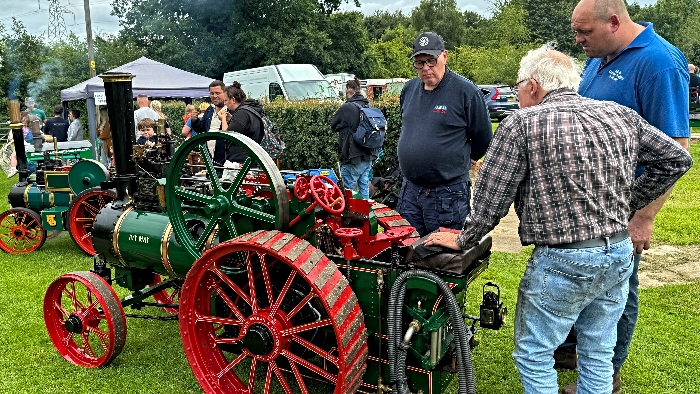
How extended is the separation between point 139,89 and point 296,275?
10.1 meters

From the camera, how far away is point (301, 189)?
307 cm

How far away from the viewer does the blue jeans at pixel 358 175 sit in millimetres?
7535

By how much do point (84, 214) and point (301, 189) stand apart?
4179mm

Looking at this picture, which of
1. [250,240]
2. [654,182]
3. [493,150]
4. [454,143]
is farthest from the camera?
[454,143]

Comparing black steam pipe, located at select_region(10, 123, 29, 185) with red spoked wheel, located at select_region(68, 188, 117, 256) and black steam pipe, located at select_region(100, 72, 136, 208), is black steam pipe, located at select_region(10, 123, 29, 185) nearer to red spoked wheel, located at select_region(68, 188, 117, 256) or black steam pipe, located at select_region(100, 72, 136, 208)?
red spoked wheel, located at select_region(68, 188, 117, 256)

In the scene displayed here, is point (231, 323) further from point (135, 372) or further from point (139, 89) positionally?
point (139, 89)

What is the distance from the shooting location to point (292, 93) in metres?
17.2

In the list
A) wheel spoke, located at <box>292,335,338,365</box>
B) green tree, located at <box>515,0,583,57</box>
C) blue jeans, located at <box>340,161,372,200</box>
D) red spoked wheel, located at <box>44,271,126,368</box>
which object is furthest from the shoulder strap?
green tree, located at <box>515,0,583,57</box>

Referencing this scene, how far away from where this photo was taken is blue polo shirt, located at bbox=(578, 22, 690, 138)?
2701 mm

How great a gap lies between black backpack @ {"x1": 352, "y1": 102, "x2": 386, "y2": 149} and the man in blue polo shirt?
4.48 metres

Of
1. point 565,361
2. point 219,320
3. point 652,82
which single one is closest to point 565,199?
point 652,82

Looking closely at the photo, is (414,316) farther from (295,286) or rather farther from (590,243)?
(590,243)

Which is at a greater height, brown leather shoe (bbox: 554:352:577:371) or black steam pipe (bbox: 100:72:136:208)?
black steam pipe (bbox: 100:72:136:208)

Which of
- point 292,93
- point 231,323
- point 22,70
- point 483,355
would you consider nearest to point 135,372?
point 231,323
